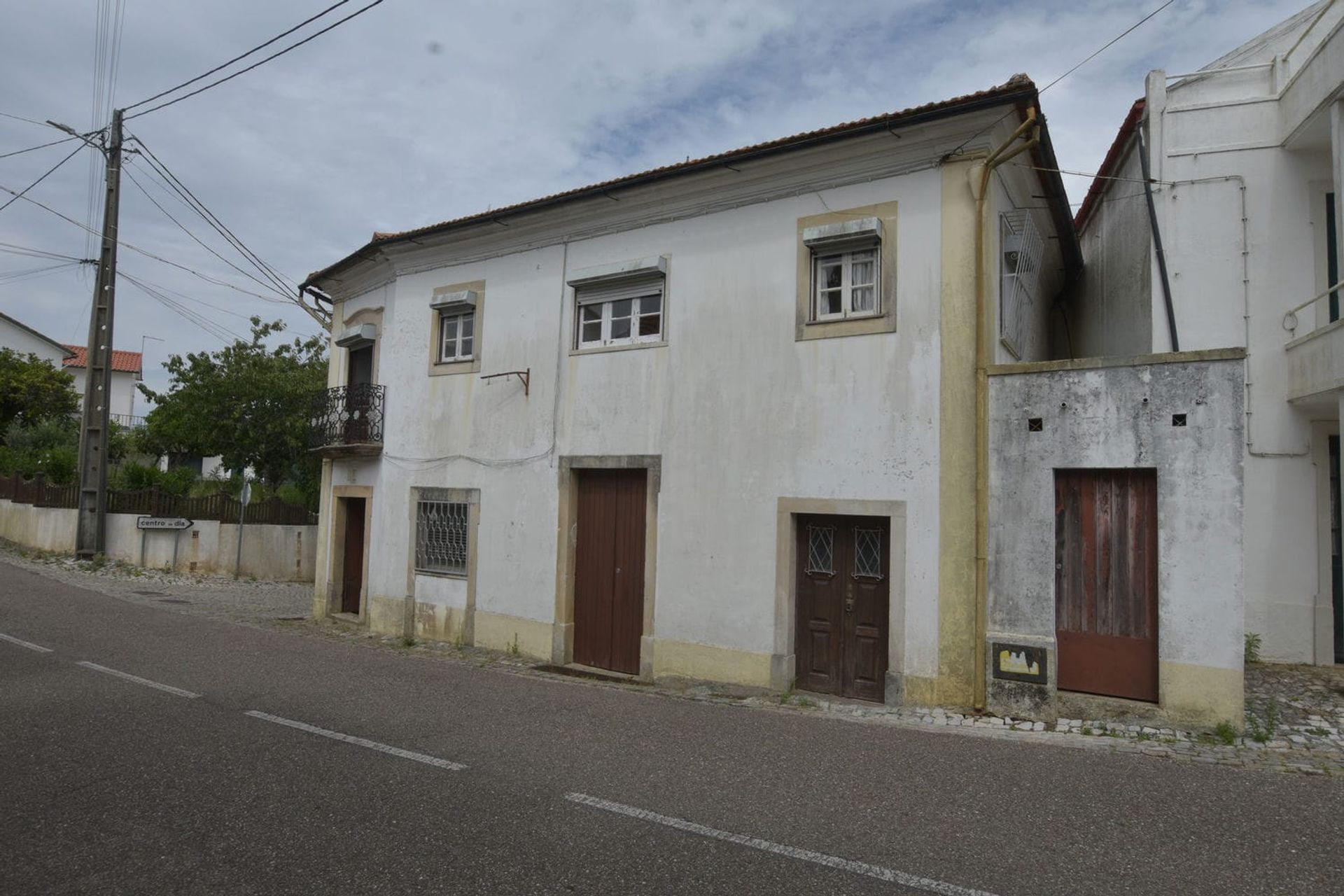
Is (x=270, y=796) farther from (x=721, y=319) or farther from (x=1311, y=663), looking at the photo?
(x=1311, y=663)

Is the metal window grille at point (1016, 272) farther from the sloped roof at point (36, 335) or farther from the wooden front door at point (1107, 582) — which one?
the sloped roof at point (36, 335)

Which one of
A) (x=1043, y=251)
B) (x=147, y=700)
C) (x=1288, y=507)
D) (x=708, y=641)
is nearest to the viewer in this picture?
(x=147, y=700)

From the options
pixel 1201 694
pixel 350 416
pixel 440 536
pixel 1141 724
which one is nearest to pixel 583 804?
pixel 1141 724

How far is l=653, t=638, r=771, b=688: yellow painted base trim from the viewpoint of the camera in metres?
8.30

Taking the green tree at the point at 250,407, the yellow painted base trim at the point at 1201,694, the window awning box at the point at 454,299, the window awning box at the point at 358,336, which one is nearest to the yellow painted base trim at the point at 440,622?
the window awning box at the point at 454,299

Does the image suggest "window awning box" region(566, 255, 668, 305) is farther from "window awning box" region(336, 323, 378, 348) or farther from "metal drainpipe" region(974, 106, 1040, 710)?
"window awning box" region(336, 323, 378, 348)

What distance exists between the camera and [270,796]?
4.68m

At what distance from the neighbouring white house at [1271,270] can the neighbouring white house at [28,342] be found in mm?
48119

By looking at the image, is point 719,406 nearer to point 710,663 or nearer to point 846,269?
point 846,269

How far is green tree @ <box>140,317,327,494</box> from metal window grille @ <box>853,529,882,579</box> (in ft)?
67.1

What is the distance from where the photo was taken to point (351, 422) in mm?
12578

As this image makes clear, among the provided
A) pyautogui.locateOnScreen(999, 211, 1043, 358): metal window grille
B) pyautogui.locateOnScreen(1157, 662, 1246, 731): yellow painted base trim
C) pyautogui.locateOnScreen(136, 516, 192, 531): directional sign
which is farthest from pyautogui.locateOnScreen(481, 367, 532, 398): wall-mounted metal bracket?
pyautogui.locateOnScreen(136, 516, 192, 531): directional sign

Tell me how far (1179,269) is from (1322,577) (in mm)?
3988

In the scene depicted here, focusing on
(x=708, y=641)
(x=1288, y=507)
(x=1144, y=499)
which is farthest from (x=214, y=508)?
(x=1288, y=507)
